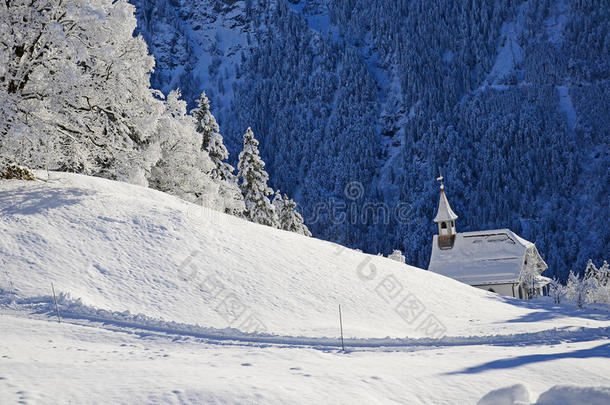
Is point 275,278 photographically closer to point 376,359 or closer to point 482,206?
point 376,359

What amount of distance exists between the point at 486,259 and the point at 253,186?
1003 inches

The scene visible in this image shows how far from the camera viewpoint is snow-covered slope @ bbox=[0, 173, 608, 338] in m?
16.4

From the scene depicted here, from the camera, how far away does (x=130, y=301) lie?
16.0m

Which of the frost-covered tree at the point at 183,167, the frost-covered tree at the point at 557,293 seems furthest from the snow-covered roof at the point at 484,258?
the frost-covered tree at the point at 183,167

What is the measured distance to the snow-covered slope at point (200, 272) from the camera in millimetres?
16359

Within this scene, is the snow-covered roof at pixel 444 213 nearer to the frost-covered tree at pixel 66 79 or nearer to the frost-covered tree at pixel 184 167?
the frost-covered tree at pixel 184 167

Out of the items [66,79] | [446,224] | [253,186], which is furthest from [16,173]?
[446,224]

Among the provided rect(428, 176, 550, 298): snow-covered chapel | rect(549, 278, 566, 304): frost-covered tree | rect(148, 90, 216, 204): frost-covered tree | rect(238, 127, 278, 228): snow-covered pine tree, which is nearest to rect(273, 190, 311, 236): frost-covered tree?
rect(238, 127, 278, 228): snow-covered pine tree

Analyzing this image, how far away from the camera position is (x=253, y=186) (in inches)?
2028

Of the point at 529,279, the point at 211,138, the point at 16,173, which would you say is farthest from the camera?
the point at 529,279

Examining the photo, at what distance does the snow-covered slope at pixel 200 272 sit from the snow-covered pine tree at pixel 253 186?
2577 centimetres

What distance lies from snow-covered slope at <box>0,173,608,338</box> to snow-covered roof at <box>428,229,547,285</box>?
35673 mm

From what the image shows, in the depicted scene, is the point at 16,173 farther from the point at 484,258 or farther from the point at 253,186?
the point at 484,258

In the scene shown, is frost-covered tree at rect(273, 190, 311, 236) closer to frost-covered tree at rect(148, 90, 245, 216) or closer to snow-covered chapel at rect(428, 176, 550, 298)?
snow-covered chapel at rect(428, 176, 550, 298)
